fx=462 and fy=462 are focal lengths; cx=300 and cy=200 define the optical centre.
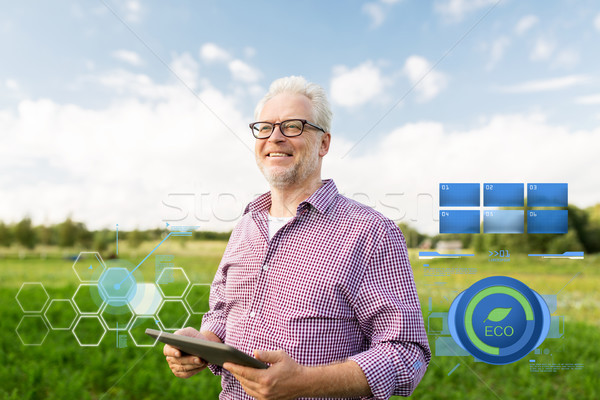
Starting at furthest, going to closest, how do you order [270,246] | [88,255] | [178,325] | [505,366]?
[178,325] → [88,255] → [505,366] → [270,246]

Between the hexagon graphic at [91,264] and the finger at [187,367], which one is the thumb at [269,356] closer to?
the finger at [187,367]

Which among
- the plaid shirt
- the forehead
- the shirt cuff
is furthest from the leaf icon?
the forehead

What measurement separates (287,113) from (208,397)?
7.50 feet

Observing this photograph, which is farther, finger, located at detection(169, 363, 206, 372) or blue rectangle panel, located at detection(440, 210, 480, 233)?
blue rectangle panel, located at detection(440, 210, 480, 233)

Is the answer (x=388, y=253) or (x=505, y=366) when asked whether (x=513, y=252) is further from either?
(x=388, y=253)

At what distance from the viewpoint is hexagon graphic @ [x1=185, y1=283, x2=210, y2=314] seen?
14.0 ft

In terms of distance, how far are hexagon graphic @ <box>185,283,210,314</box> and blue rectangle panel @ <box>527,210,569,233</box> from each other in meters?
2.74

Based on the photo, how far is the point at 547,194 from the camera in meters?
3.09

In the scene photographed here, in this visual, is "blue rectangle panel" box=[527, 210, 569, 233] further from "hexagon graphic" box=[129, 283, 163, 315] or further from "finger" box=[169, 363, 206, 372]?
"hexagon graphic" box=[129, 283, 163, 315]

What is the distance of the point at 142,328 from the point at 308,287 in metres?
2.92

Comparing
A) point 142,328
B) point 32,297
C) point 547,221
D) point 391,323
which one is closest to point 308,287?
point 391,323

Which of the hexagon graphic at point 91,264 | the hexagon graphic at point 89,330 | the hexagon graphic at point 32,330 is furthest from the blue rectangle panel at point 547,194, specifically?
the hexagon graphic at point 32,330

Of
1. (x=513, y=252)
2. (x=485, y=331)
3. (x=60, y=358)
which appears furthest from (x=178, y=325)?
(x=513, y=252)

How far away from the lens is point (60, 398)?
3125mm
